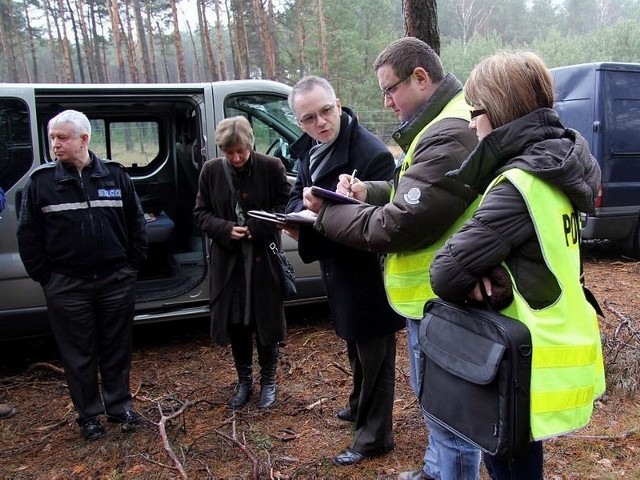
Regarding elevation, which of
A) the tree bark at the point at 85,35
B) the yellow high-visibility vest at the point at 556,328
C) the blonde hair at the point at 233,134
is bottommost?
the yellow high-visibility vest at the point at 556,328

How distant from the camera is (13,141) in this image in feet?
13.1

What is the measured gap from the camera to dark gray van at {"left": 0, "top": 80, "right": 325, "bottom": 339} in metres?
4.01

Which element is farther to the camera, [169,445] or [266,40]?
[266,40]

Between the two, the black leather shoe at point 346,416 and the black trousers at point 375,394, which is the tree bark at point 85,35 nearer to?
the black leather shoe at point 346,416

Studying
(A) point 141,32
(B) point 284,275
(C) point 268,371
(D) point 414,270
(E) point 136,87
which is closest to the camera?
(D) point 414,270

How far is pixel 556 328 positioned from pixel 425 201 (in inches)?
24.4

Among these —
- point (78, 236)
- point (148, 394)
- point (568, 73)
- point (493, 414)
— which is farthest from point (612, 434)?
point (568, 73)

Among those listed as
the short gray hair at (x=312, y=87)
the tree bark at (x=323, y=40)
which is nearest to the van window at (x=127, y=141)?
the short gray hair at (x=312, y=87)

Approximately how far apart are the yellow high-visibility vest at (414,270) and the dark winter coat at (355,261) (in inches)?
18.1

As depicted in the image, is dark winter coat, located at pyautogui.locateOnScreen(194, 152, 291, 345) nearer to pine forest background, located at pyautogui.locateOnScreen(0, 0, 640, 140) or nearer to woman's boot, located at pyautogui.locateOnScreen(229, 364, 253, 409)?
woman's boot, located at pyautogui.locateOnScreen(229, 364, 253, 409)

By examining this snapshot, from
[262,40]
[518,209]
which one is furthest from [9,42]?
[518,209]

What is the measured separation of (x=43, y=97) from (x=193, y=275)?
1847 millimetres

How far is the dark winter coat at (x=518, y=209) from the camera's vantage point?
1.58 metres

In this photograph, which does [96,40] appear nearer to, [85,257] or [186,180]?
[186,180]
